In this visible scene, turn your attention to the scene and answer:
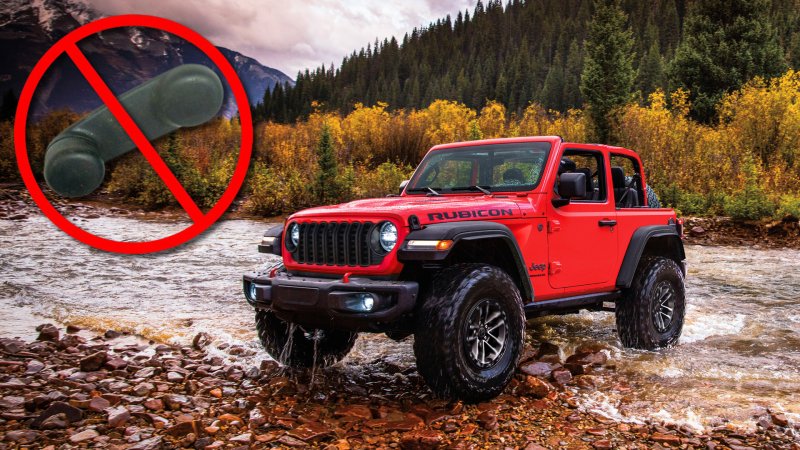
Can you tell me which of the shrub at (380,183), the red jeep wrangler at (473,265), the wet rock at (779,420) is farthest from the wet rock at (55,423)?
the shrub at (380,183)

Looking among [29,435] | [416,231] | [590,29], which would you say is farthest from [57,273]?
[590,29]

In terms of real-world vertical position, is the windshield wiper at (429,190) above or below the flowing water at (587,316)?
above

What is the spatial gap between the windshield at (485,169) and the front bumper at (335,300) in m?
1.86

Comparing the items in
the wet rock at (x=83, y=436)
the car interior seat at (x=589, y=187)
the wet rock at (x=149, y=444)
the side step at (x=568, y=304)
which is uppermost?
the car interior seat at (x=589, y=187)

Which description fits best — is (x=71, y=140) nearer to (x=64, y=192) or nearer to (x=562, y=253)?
(x=64, y=192)

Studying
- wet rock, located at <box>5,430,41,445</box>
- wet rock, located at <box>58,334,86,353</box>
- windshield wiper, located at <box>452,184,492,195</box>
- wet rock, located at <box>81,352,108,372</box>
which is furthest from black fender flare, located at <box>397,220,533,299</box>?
wet rock, located at <box>58,334,86,353</box>

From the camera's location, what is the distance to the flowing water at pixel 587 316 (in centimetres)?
539

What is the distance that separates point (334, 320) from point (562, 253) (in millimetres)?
2320

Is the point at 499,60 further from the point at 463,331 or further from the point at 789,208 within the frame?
the point at 463,331

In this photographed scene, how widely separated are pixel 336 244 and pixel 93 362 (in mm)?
2445

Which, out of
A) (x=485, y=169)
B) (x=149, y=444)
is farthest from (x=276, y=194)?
(x=149, y=444)

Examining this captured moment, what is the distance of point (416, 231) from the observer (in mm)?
4703

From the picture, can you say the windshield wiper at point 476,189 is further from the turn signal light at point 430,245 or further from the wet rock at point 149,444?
the wet rock at point 149,444

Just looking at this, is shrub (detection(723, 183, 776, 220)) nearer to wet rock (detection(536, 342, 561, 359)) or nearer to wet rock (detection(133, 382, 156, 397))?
wet rock (detection(536, 342, 561, 359))
